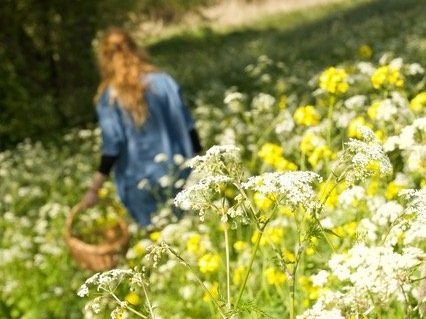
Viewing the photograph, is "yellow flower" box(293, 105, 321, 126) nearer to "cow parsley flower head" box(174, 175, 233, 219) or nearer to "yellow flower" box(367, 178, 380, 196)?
"yellow flower" box(367, 178, 380, 196)

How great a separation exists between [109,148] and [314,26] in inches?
651

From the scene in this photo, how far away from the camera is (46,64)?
38.1 ft

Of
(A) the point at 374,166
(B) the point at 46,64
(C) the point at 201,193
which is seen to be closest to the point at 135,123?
(A) the point at 374,166

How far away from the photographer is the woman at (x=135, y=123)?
506 centimetres

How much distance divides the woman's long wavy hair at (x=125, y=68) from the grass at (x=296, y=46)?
114 inches

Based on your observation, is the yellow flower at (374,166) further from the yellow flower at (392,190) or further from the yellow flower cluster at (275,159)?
the yellow flower cluster at (275,159)

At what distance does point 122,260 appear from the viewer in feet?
16.6

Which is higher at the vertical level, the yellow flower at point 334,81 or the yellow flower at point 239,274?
the yellow flower at point 334,81

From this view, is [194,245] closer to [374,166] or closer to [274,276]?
[274,276]

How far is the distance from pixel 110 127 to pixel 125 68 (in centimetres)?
45

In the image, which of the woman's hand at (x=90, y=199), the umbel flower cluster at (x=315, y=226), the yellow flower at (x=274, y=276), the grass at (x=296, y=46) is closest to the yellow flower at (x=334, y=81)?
the umbel flower cluster at (x=315, y=226)

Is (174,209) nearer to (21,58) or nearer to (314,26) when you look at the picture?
(21,58)

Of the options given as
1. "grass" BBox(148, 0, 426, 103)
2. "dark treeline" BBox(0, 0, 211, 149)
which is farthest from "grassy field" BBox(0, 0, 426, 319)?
"dark treeline" BBox(0, 0, 211, 149)

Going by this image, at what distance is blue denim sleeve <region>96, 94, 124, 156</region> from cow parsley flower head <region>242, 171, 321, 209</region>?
3434 mm
